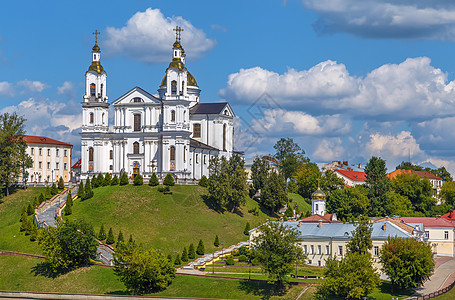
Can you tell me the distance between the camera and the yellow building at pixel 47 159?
351ft

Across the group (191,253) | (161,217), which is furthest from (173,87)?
(191,253)

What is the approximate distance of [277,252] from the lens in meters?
63.2

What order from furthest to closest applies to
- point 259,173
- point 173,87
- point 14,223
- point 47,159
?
point 47,159
point 259,173
point 173,87
point 14,223

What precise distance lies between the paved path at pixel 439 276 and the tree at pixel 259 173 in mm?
31898

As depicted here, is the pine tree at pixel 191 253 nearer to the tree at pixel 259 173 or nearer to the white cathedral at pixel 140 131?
the white cathedral at pixel 140 131

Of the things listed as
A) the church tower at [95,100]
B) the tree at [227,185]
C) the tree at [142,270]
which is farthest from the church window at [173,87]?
the tree at [142,270]

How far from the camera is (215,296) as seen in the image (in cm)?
6034

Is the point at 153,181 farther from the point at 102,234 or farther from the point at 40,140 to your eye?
the point at 40,140

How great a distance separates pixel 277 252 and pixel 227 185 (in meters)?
29.1

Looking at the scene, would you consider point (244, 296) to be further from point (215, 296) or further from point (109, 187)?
point (109, 187)

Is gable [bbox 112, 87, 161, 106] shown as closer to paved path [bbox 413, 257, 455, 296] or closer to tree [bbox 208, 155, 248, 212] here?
tree [bbox 208, 155, 248, 212]

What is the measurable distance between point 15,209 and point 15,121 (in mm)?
13108

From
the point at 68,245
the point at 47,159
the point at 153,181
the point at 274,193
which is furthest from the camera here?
the point at 47,159

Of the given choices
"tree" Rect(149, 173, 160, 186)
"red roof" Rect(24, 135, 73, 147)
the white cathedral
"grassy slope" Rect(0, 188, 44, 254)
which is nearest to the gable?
the white cathedral
